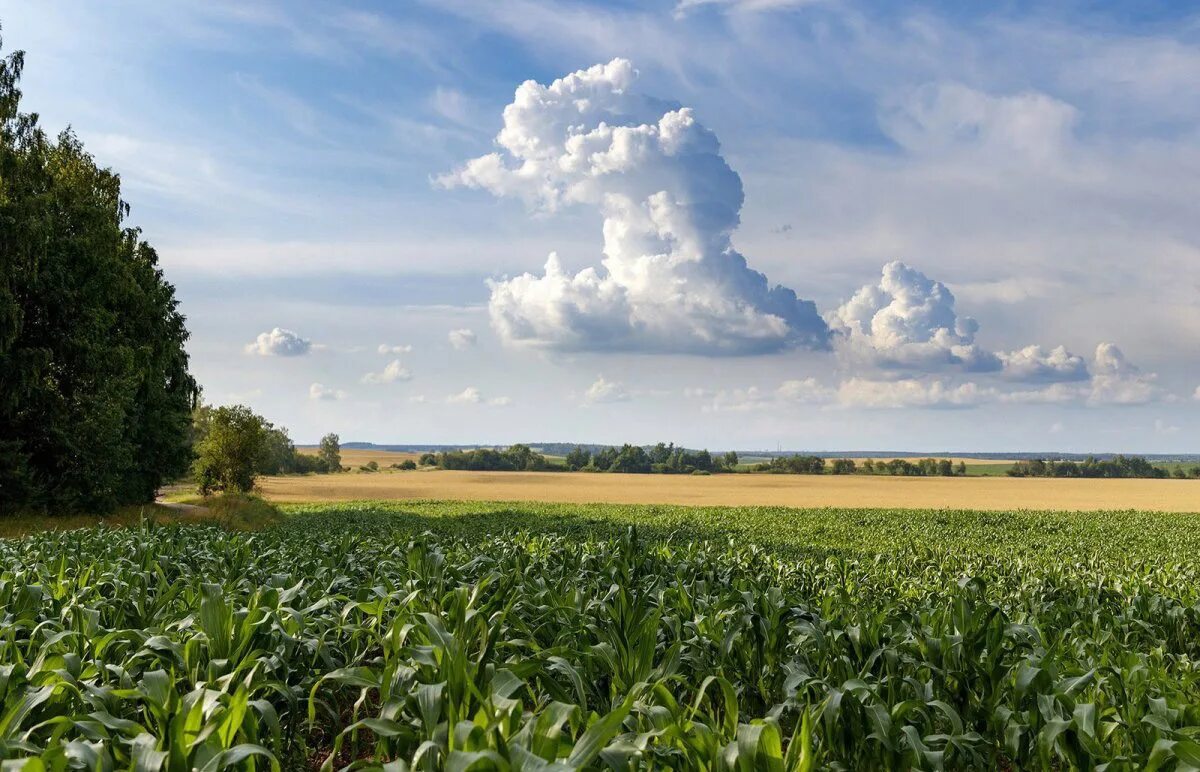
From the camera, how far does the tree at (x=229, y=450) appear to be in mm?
50562

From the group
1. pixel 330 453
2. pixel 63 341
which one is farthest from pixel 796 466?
pixel 63 341

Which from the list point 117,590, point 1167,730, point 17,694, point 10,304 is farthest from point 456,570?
point 10,304

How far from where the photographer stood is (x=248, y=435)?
5100cm

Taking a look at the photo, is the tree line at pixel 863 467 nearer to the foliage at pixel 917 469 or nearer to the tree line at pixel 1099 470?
the foliage at pixel 917 469

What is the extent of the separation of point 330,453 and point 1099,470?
133372 mm

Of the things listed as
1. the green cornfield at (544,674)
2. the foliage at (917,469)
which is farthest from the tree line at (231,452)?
the foliage at (917,469)

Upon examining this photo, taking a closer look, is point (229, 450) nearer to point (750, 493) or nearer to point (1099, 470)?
point (750, 493)

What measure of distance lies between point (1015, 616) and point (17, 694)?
951cm

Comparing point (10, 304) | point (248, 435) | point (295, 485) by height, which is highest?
point (10, 304)

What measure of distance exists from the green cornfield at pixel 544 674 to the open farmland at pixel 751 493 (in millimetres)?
50751

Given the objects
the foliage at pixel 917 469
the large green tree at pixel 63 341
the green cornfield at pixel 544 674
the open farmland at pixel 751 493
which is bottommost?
the open farmland at pixel 751 493

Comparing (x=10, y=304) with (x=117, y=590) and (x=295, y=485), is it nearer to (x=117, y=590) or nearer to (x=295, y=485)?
(x=117, y=590)

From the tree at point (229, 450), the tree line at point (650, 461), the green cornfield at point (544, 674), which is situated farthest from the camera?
the tree line at point (650, 461)

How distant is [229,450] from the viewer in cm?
5069
